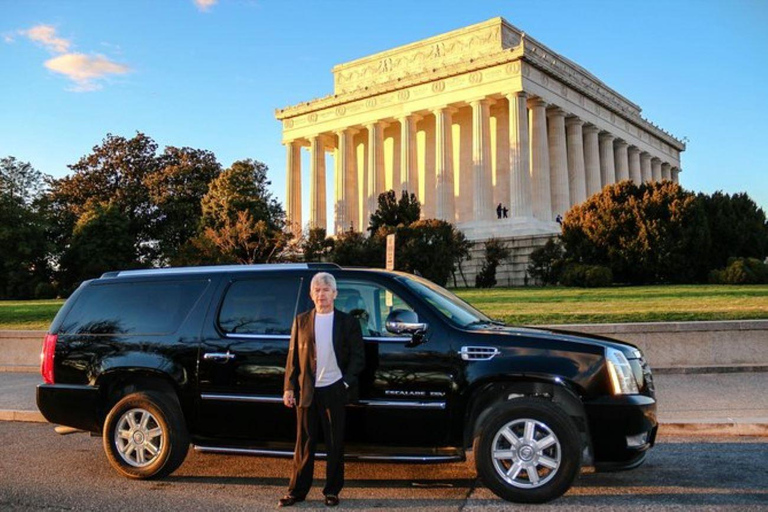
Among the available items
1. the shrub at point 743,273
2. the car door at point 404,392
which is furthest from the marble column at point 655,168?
the car door at point 404,392

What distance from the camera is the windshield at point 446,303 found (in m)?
6.28

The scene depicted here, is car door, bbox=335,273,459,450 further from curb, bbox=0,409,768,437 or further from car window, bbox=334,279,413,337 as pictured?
curb, bbox=0,409,768,437

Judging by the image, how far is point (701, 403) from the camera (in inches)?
388

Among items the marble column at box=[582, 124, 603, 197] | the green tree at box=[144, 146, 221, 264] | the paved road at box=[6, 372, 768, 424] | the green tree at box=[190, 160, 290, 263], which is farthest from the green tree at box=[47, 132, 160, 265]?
the paved road at box=[6, 372, 768, 424]

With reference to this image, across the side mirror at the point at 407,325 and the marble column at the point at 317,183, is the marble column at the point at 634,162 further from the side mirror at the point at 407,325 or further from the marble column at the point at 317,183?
the side mirror at the point at 407,325

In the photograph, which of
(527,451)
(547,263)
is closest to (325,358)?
(527,451)

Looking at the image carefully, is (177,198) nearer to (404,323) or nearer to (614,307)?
(614,307)

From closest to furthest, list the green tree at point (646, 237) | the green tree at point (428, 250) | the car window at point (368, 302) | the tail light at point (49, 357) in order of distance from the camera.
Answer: the car window at point (368, 302) → the tail light at point (49, 357) → the green tree at point (646, 237) → the green tree at point (428, 250)

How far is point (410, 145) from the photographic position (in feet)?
200

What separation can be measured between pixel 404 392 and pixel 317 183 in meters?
62.7

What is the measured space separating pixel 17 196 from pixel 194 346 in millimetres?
55357

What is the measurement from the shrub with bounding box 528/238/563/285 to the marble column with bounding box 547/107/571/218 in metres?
22.1

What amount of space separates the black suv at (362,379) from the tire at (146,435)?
0.04 feet

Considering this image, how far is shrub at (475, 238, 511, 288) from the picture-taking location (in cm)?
3888
